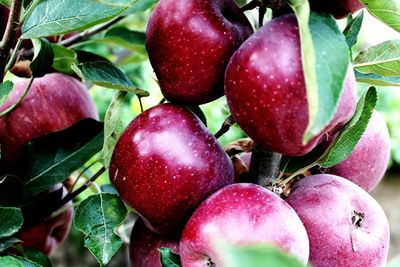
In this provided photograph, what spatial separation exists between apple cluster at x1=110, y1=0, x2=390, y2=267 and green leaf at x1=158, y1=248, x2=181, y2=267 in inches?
0.4

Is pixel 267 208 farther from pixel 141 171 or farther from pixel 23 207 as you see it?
pixel 23 207

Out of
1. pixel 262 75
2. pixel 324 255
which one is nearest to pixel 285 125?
pixel 262 75

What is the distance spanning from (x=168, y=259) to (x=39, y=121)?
307mm

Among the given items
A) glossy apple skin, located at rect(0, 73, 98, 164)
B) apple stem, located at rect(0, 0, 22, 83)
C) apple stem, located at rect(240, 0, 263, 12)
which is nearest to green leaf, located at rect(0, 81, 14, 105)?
apple stem, located at rect(0, 0, 22, 83)

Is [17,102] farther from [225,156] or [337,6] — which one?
[337,6]

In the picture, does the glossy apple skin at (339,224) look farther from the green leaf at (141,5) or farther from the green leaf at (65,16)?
the green leaf at (141,5)

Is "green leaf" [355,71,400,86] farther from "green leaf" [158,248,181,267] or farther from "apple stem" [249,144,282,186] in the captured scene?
"green leaf" [158,248,181,267]

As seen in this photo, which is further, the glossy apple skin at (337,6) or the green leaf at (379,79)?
the green leaf at (379,79)

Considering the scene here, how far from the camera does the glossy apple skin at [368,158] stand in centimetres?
72

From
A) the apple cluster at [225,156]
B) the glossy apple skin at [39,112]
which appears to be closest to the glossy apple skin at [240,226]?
the apple cluster at [225,156]

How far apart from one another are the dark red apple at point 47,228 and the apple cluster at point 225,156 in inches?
6.7

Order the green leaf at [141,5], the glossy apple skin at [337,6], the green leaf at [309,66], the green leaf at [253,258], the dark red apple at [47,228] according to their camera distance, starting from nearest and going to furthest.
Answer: the green leaf at [253,258] → the green leaf at [309,66] → the glossy apple skin at [337,6] → the dark red apple at [47,228] → the green leaf at [141,5]

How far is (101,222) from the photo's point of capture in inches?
26.3

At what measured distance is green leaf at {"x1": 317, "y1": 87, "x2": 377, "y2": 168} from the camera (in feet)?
1.98
